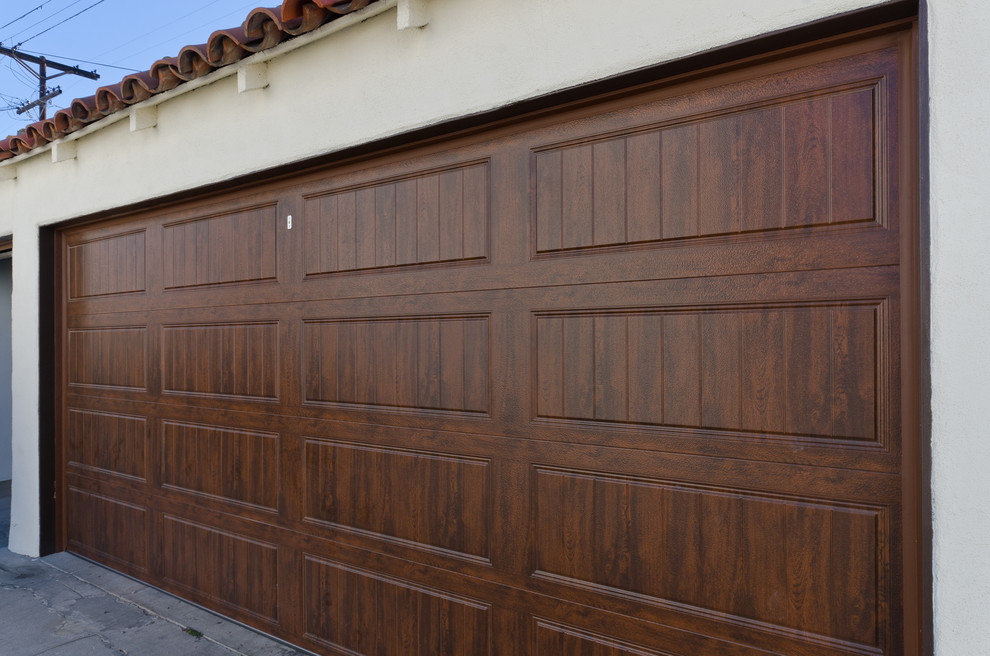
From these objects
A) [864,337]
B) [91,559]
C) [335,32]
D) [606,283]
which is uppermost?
[335,32]

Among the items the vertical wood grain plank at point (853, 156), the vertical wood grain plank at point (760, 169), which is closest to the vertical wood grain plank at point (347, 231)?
the vertical wood grain plank at point (760, 169)

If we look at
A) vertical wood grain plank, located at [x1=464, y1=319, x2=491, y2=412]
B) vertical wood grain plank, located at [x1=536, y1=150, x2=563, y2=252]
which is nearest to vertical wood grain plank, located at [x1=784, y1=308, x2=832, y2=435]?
vertical wood grain plank, located at [x1=536, y1=150, x2=563, y2=252]

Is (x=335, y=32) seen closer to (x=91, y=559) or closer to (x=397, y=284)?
(x=397, y=284)

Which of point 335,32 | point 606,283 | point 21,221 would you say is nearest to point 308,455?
point 606,283

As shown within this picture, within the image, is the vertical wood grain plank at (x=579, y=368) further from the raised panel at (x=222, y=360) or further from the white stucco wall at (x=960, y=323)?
the raised panel at (x=222, y=360)

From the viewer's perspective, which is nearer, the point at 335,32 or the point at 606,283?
the point at 606,283

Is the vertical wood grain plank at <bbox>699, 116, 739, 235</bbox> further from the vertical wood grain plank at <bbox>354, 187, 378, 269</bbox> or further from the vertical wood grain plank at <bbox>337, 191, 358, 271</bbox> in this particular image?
the vertical wood grain plank at <bbox>337, 191, 358, 271</bbox>

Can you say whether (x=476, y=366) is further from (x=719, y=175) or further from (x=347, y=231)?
(x=719, y=175)

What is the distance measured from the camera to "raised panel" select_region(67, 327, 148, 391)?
446cm

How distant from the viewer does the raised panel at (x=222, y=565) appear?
358 centimetres

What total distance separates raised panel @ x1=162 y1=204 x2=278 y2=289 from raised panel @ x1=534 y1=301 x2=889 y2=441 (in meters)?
1.88

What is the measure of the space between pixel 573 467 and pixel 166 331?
3.08 meters

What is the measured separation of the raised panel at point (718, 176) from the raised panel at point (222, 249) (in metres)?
1.80

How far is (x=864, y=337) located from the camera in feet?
6.27
